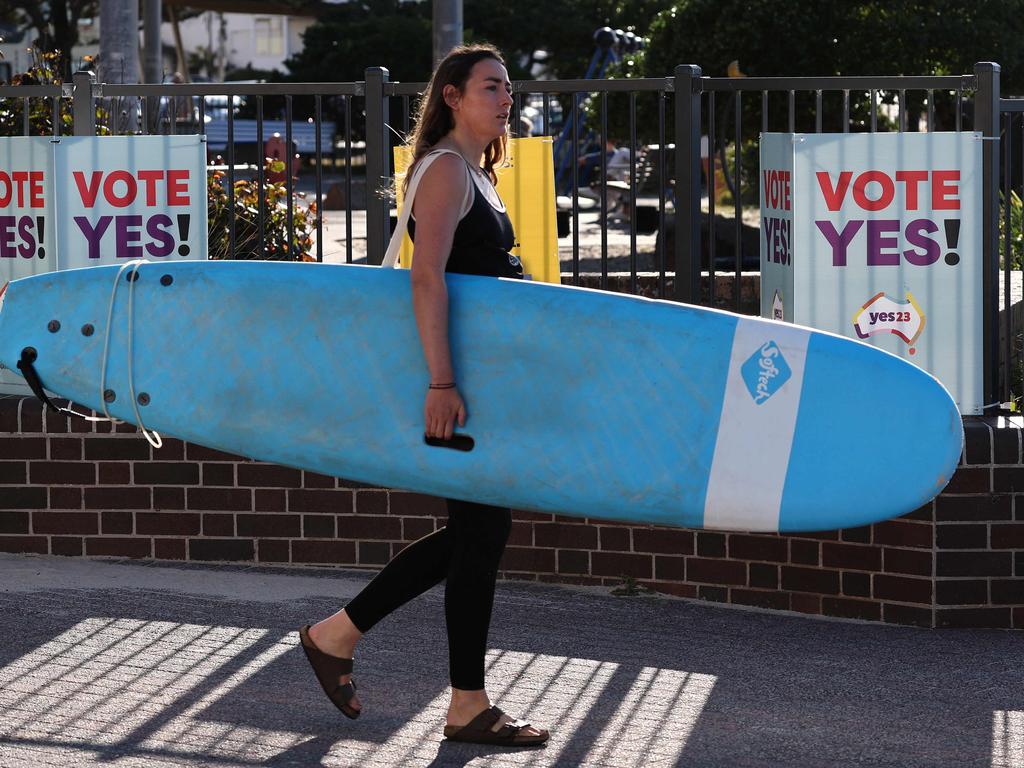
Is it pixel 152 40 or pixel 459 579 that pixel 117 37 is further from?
pixel 459 579

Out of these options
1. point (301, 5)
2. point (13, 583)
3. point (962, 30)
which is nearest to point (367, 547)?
point (13, 583)

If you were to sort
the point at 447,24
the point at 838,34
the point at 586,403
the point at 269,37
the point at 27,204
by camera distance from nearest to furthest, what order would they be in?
the point at 586,403
the point at 27,204
the point at 447,24
the point at 838,34
the point at 269,37

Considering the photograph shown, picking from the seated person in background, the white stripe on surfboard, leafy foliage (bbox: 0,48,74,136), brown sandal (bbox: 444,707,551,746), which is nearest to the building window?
the seated person in background

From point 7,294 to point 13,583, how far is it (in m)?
1.43

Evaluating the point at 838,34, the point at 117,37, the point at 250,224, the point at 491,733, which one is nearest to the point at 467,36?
the point at 838,34

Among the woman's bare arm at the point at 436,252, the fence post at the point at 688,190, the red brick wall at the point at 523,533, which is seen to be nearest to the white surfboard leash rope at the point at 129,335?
the woman's bare arm at the point at 436,252

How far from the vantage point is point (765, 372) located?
170 inches

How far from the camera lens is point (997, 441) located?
5352 millimetres

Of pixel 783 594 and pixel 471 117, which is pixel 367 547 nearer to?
pixel 783 594

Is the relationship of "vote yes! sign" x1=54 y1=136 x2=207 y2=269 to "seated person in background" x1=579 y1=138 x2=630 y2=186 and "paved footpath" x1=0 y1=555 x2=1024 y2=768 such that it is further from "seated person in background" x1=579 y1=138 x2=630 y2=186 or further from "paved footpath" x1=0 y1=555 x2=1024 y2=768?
"seated person in background" x1=579 y1=138 x2=630 y2=186

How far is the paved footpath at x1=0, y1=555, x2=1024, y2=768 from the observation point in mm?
4172

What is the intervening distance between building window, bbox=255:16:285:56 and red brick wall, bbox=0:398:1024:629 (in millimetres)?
91995

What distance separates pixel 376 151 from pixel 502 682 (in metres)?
2.25

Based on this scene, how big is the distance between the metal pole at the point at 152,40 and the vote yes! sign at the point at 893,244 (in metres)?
9.74
